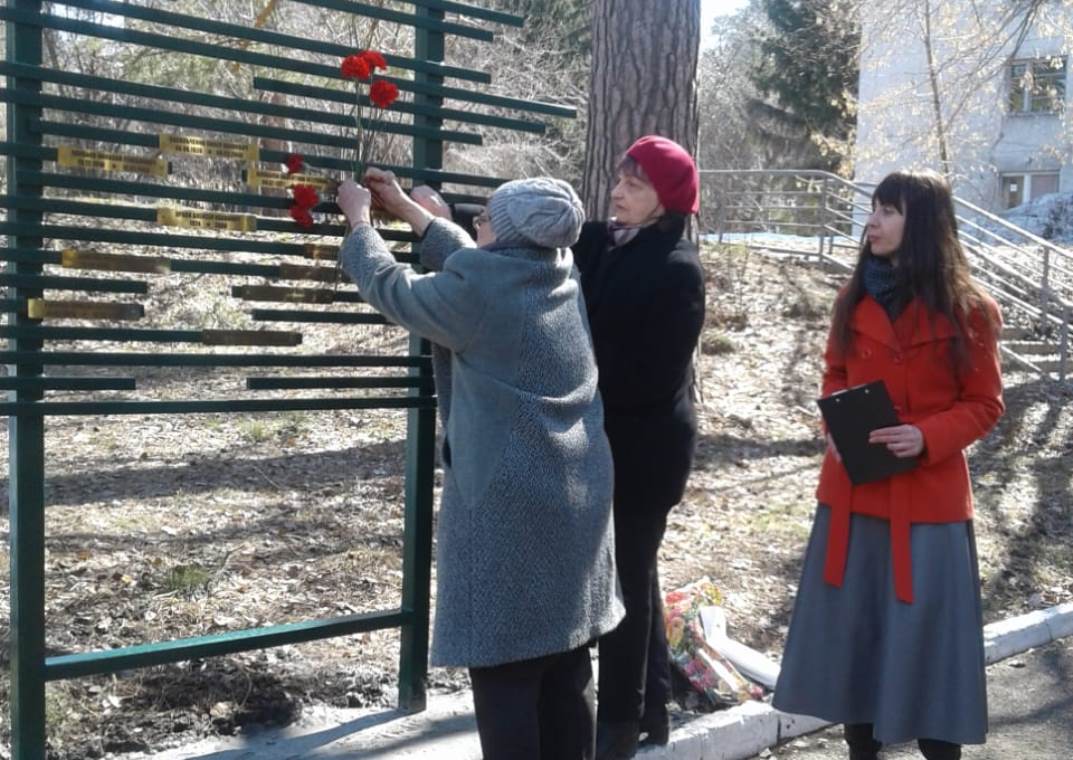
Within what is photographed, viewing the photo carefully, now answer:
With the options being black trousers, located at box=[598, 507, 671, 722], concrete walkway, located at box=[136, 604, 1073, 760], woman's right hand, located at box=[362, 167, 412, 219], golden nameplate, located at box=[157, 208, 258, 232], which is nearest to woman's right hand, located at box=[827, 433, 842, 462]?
black trousers, located at box=[598, 507, 671, 722]

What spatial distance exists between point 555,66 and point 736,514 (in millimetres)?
14101

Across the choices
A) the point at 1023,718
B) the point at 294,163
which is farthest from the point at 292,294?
the point at 1023,718

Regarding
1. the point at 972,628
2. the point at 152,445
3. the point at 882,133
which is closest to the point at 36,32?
the point at 972,628

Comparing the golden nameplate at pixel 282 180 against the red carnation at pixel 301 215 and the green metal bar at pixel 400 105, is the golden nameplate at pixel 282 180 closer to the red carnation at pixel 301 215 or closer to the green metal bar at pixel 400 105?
the red carnation at pixel 301 215

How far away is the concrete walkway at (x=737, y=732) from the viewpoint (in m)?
4.01

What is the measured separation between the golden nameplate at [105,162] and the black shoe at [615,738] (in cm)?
228

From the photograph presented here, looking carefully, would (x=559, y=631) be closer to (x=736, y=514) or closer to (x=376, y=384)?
(x=376, y=384)

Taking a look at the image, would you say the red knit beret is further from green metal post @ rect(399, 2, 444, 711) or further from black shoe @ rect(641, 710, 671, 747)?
black shoe @ rect(641, 710, 671, 747)

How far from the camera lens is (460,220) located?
12.8 ft

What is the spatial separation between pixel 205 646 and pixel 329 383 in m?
0.93

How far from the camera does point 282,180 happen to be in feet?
12.5

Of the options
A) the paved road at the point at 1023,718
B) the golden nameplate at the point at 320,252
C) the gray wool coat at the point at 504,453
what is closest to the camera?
the gray wool coat at the point at 504,453

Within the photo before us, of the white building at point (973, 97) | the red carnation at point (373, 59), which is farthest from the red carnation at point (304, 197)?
the white building at point (973, 97)

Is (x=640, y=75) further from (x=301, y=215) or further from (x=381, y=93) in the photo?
(x=301, y=215)
